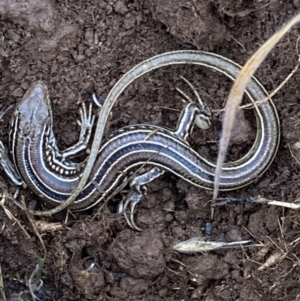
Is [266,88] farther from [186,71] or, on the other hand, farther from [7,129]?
[7,129]

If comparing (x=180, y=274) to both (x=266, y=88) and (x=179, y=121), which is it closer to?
(x=179, y=121)

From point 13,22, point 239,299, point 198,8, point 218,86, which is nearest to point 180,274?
point 239,299

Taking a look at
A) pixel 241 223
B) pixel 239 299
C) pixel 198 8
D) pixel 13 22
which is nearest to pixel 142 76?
pixel 198 8

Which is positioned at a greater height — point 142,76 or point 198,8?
point 198,8

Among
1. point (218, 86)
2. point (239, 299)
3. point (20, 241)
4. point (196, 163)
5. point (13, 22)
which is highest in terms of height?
point (13, 22)

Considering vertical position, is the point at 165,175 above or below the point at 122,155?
below

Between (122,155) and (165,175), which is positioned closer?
(122,155)

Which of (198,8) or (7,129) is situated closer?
(198,8)
